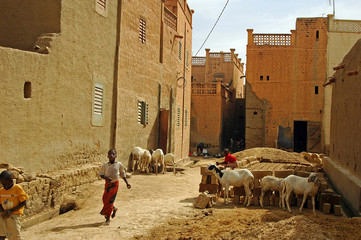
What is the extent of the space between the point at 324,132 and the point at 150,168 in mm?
14700

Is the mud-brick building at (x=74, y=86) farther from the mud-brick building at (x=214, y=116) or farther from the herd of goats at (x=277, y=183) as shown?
the mud-brick building at (x=214, y=116)

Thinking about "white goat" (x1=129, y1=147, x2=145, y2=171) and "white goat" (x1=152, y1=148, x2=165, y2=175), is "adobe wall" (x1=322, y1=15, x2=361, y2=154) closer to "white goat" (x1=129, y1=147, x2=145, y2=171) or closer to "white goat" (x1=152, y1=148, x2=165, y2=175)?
"white goat" (x1=152, y1=148, x2=165, y2=175)

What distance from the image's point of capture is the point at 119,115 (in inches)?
502

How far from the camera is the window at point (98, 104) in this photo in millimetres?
11122

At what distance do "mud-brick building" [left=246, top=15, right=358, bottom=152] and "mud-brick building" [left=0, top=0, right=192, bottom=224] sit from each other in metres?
10.7

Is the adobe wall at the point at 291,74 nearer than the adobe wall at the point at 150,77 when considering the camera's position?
No

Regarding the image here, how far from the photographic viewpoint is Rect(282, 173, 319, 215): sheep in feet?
26.1

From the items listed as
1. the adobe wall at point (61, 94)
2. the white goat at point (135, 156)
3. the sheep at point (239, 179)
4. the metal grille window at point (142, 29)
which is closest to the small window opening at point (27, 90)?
the adobe wall at point (61, 94)

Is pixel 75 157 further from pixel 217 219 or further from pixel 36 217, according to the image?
pixel 217 219

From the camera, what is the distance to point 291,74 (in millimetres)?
24812

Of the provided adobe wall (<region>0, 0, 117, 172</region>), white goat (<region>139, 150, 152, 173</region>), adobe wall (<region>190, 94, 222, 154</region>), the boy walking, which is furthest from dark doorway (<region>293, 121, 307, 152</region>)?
the boy walking

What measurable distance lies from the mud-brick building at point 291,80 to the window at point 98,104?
15.8 m

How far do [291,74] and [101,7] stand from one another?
16951 millimetres

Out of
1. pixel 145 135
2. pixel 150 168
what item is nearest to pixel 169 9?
pixel 145 135
